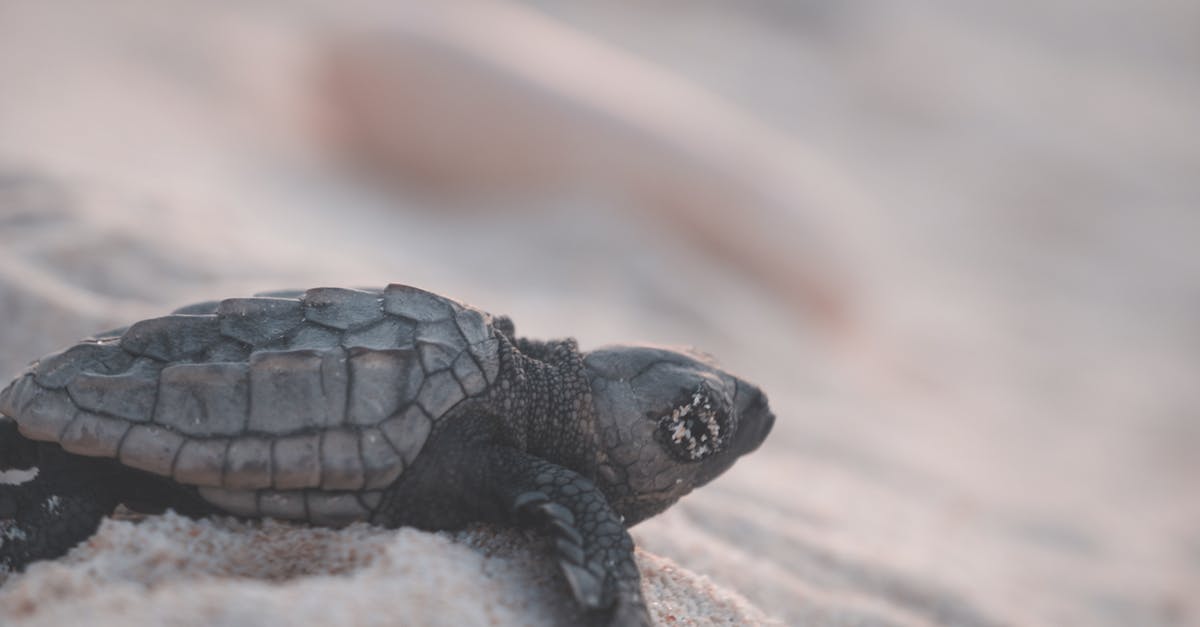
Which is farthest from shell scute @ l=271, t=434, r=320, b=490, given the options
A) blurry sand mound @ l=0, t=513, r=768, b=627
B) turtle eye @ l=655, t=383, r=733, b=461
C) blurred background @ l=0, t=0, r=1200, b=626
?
blurred background @ l=0, t=0, r=1200, b=626

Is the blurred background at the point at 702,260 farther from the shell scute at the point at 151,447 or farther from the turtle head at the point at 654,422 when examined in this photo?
the shell scute at the point at 151,447

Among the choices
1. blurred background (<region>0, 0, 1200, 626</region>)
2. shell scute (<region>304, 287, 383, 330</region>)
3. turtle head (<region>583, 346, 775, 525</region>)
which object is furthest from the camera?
blurred background (<region>0, 0, 1200, 626</region>)

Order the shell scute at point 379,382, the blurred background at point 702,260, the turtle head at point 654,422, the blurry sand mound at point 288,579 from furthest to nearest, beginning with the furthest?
1. the blurred background at point 702,260
2. the turtle head at point 654,422
3. the shell scute at point 379,382
4. the blurry sand mound at point 288,579

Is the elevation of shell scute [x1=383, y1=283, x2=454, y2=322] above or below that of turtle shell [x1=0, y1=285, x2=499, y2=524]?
above

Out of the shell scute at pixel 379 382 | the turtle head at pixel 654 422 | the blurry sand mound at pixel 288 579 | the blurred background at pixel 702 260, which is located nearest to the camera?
the blurry sand mound at pixel 288 579

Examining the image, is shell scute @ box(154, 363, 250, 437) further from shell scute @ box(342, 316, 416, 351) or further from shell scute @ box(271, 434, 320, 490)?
shell scute @ box(342, 316, 416, 351)

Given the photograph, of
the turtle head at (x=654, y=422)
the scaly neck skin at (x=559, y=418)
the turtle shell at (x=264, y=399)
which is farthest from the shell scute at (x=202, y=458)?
the turtle head at (x=654, y=422)
